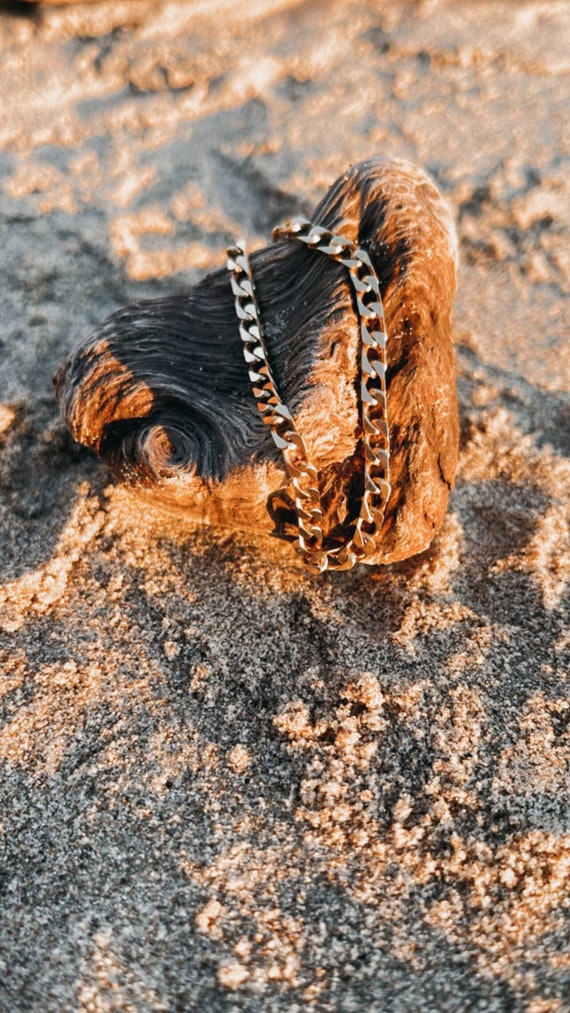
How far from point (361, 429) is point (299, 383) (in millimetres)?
166

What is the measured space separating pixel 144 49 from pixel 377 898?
342 centimetres

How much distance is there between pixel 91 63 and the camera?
3436 millimetres

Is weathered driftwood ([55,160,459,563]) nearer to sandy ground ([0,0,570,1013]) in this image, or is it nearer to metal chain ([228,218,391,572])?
metal chain ([228,218,391,572])

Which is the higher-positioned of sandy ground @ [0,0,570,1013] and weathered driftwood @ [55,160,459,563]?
weathered driftwood @ [55,160,459,563]

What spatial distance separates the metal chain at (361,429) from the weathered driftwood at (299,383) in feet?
0.10

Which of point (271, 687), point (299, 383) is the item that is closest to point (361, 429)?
point (299, 383)

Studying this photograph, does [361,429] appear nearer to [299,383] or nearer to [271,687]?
[299,383]

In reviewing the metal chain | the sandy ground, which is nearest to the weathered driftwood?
the metal chain

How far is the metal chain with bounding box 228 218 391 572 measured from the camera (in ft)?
5.63

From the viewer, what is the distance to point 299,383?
69.3 inches

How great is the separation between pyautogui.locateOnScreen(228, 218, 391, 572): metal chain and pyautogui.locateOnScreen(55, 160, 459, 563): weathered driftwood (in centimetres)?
3

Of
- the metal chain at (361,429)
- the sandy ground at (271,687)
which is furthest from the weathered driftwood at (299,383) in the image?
the sandy ground at (271,687)

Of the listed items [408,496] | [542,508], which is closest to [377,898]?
[408,496]

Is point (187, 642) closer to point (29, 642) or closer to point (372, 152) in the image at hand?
point (29, 642)
